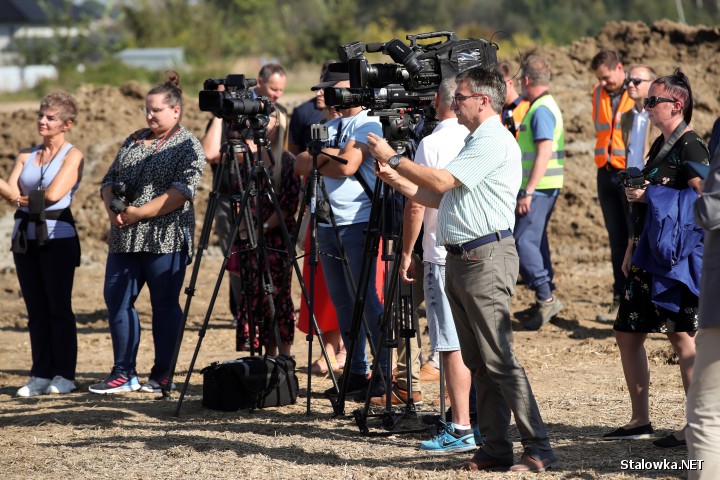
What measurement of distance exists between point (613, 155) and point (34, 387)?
17.0ft

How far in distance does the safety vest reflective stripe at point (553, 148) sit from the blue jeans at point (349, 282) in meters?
2.67

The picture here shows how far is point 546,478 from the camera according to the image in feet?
15.9

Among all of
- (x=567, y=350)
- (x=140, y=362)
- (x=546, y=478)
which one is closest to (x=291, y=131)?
(x=140, y=362)

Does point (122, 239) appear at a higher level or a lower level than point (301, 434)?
higher

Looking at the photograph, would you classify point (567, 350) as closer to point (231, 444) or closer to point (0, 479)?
point (231, 444)

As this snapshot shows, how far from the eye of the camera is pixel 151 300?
720 centimetres

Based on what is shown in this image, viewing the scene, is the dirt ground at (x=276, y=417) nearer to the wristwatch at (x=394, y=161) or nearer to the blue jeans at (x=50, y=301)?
the blue jeans at (x=50, y=301)

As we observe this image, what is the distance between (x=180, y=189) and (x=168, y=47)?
4064cm

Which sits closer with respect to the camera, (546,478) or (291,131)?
(546,478)

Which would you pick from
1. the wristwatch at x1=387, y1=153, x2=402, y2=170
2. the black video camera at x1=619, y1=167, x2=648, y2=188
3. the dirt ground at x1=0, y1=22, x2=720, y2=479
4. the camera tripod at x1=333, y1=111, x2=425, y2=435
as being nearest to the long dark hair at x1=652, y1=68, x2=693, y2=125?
the black video camera at x1=619, y1=167, x2=648, y2=188

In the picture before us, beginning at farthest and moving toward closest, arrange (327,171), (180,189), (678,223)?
(180,189) → (327,171) → (678,223)

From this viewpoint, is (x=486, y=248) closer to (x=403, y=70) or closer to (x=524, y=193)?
(x=403, y=70)

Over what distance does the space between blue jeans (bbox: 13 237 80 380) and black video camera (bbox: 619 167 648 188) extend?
3.99 metres

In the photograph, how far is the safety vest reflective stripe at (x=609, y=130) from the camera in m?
9.16
